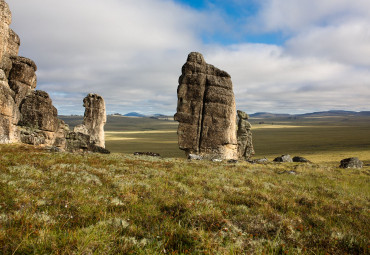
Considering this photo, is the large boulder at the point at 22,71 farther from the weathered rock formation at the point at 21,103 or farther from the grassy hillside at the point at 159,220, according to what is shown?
the grassy hillside at the point at 159,220

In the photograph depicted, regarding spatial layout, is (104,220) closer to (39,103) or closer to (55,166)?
(55,166)

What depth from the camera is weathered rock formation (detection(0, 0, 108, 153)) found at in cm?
2383

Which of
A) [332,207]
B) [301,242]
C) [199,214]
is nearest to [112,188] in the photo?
[199,214]

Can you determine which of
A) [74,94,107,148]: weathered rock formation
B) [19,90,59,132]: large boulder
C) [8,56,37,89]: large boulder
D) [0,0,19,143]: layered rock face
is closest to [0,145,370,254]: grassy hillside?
[0,0,19,143]: layered rock face

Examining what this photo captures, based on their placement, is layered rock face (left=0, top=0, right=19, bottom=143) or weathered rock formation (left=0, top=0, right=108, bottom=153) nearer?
layered rock face (left=0, top=0, right=19, bottom=143)

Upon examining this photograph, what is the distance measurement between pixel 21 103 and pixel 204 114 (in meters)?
26.4

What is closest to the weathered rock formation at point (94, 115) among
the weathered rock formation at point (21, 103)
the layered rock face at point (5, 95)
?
the weathered rock formation at point (21, 103)

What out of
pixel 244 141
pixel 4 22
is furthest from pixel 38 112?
pixel 244 141

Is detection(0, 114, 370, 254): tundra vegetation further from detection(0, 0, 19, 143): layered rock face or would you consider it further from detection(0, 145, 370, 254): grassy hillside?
detection(0, 0, 19, 143): layered rock face

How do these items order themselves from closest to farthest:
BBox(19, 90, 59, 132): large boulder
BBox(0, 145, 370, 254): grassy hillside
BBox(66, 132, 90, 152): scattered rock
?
BBox(0, 145, 370, 254): grassy hillside < BBox(19, 90, 59, 132): large boulder < BBox(66, 132, 90, 152): scattered rock

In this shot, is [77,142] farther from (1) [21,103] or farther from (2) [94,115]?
(2) [94,115]

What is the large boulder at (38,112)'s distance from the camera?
93.3 feet

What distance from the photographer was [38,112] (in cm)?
2916

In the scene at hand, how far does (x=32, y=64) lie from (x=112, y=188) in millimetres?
31463
